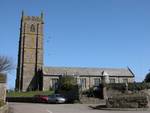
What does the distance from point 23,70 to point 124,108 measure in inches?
2923

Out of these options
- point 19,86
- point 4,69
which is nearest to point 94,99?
point 4,69

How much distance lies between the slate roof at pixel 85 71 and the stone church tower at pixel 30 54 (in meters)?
4.19

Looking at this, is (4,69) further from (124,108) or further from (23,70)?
(124,108)

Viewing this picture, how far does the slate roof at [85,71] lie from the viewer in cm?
10228

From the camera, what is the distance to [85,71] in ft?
346

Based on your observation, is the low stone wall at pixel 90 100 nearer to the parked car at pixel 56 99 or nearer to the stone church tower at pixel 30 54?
the parked car at pixel 56 99

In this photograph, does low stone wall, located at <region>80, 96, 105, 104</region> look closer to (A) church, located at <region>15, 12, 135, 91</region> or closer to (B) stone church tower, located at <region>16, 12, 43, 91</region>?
(A) church, located at <region>15, 12, 135, 91</region>

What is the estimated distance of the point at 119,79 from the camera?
106m

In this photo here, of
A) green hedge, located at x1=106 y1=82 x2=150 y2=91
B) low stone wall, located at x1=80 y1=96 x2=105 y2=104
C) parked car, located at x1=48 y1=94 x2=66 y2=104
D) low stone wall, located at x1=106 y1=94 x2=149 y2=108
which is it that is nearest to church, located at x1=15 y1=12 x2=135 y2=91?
green hedge, located at x1=106 y1=82 x2=150 y2=91

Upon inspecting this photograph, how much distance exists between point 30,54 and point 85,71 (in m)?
18.1

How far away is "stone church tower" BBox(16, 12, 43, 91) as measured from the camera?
10319 cm

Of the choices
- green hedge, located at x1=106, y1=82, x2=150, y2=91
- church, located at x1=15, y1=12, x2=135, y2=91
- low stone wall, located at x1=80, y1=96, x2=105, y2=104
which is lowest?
low stone wall, located at x1=80, y1=96, x2=105, y2=104

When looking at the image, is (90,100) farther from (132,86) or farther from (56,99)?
(132,86)

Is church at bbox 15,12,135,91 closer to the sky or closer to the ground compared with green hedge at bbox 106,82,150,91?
closer to the sky
